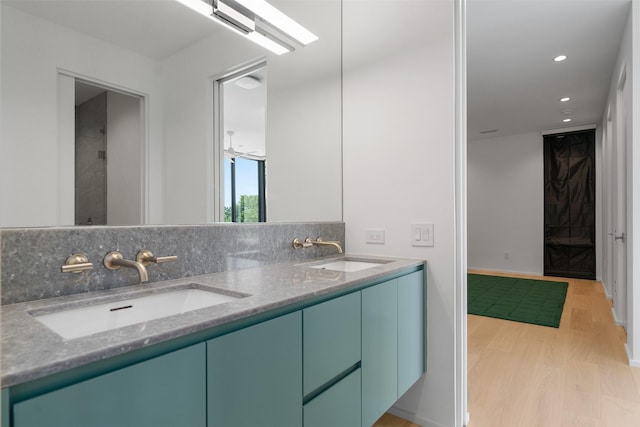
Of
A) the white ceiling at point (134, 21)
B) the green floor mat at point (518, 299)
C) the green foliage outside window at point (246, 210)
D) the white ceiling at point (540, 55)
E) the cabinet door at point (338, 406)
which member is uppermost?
the white ceiling at point (540, 55)

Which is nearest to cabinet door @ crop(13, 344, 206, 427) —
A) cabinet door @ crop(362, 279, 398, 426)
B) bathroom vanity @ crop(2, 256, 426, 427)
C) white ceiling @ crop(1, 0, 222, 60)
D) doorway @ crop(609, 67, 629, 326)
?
bathroom vanity @ crop(2, 256, 426, 427)

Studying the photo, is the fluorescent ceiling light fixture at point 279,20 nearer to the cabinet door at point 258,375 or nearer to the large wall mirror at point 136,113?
the large wall mirror at point 136,113

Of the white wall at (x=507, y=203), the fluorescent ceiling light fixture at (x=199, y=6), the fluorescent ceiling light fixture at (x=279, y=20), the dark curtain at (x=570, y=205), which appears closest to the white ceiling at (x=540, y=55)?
the dark curtain at (x=570, y=205)

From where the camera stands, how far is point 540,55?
3346 mm

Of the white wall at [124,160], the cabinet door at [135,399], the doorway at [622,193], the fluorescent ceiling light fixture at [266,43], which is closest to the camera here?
the cabinet door at [135,399]

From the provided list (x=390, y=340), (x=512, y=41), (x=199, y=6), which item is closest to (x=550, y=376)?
(x=390, y=340)

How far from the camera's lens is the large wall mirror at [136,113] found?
0.96 m

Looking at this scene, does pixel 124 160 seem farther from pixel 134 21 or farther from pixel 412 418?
pixel 412 418

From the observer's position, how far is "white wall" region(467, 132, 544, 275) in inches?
243

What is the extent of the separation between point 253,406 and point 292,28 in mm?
1838

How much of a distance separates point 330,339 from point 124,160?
938 mm

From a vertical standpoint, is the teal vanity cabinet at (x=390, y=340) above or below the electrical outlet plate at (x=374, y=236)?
below

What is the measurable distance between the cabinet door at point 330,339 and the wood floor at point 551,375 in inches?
44.6

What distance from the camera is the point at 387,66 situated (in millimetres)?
1918
